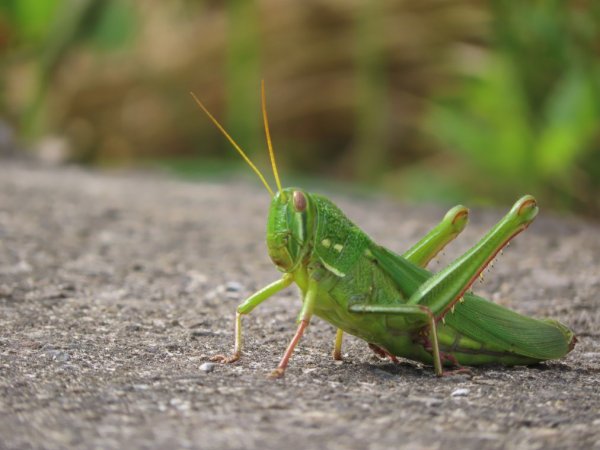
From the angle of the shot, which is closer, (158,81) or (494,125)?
(494,125)

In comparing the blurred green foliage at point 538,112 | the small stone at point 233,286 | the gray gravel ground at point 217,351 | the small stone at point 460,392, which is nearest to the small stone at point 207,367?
the gray gravel ground at point 217,351

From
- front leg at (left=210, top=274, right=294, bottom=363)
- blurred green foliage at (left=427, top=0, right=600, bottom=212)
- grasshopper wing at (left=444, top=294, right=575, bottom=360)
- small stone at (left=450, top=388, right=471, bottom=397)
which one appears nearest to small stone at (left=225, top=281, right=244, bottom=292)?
front leg at (left=210, top=274, right=294, bottom=363)

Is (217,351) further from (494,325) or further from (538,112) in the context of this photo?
(538,112)

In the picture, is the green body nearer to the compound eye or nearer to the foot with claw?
the compound eye

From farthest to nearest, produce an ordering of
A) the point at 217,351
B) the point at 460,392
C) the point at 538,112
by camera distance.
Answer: the point at 538,112 < the point at 217,351 < the point at 460,392

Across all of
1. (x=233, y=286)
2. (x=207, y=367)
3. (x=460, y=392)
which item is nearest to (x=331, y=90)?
(x=233, y=286)

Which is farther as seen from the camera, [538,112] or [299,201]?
[538,112]

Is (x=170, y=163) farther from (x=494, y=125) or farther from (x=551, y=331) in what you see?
(x=551, y=331)

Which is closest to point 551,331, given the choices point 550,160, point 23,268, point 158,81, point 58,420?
point 58,420
